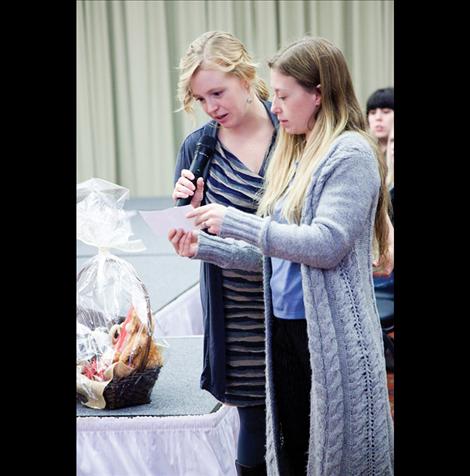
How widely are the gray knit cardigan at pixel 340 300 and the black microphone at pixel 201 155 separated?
0.26 m

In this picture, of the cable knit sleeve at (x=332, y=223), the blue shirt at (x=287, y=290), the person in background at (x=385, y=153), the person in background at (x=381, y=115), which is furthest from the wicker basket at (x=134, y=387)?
the person in background at (x=381, y=115)

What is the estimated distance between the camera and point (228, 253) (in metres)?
1.58

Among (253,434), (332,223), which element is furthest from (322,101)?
(253,434)

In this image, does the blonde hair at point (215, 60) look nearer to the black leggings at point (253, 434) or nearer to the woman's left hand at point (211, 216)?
the woman's left hand at point (211, 216)

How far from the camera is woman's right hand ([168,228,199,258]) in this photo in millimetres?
1543

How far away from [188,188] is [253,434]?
1.82ft

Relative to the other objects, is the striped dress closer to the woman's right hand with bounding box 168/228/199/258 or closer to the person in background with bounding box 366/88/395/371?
the woman's right hand with bounding box 168/228/199/258

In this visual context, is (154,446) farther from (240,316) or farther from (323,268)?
(323,268)

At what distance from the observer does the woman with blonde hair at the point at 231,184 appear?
1.65 meters

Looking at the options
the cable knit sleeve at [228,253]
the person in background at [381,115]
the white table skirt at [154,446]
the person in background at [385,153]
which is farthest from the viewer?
the person in background at [381,115]

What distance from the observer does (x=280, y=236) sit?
1.34m
